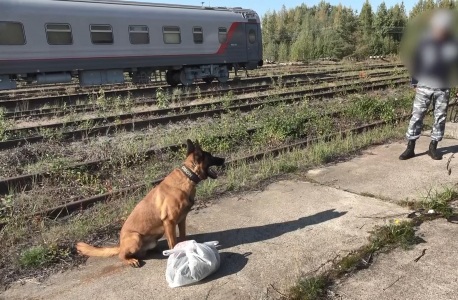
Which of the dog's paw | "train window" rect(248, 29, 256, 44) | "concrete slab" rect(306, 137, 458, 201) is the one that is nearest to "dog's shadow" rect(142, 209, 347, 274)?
the dog's paw

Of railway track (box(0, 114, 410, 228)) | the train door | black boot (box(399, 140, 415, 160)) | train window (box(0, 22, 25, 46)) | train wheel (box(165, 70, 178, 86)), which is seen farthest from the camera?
the train door

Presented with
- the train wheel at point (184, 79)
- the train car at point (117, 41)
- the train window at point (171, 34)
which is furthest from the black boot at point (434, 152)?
the train wheel at point (184, 79)

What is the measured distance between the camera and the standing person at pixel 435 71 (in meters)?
4.77

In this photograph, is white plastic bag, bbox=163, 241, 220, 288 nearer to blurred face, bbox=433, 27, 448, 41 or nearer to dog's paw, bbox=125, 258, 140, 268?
dog's paw, bbox=125, 258, 140, 268

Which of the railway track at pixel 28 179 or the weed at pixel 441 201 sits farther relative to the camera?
the railway track at pixel 28 179

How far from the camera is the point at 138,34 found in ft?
48.7

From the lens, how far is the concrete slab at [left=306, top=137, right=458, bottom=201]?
4.45 metres

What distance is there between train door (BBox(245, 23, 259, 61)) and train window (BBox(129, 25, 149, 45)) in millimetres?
5339

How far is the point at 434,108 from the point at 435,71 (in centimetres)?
62

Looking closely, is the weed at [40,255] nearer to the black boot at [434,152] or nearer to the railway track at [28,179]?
the railway track at [28,179]

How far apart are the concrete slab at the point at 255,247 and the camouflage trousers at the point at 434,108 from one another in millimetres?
1914

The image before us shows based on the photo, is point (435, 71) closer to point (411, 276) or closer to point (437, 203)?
point (437, 203)

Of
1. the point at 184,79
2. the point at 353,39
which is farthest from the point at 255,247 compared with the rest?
the point at 353,39

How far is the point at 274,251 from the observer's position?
323cm
